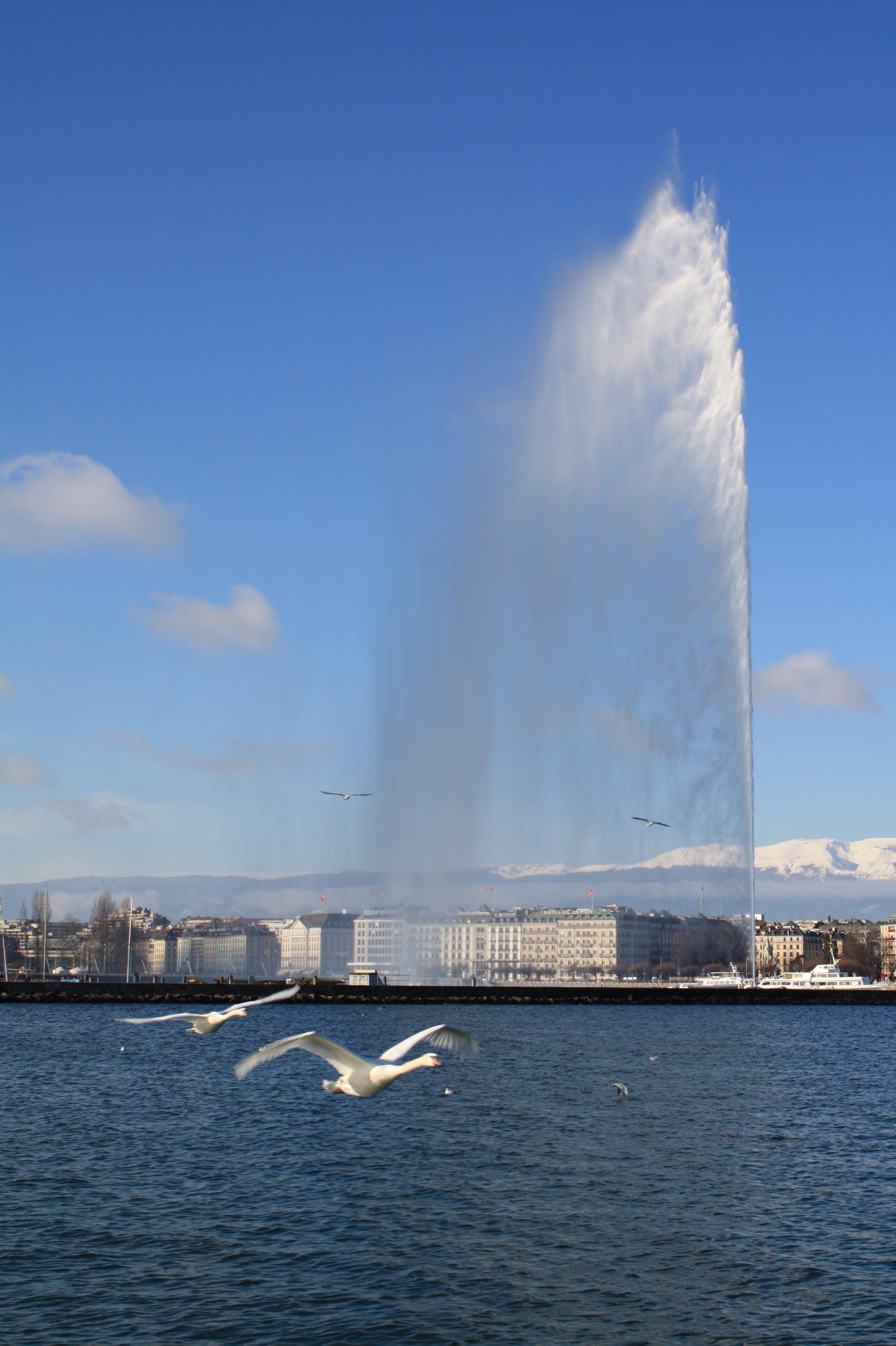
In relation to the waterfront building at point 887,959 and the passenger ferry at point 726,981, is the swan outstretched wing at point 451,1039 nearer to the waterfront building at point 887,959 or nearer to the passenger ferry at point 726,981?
the passenger ferry at point 726,981

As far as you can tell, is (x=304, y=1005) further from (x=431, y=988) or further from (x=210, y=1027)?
(x=210, y=1027)

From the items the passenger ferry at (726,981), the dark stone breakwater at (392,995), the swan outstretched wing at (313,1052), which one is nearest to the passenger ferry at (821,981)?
the passenger ferry at (726,981)

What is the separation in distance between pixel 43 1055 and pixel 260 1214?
31.9 meters

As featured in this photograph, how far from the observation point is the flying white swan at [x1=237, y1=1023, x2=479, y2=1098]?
12.4 metres

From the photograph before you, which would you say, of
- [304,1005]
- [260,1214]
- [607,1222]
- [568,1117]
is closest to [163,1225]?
[260,1214]

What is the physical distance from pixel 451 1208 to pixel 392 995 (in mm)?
73907

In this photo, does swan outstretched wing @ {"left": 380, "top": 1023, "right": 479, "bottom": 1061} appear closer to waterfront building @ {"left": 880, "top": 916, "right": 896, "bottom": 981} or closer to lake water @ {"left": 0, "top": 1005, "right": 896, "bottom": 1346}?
lake water @ {"left": 0, "top": 1005, "right": 896, "bottom": 1346}

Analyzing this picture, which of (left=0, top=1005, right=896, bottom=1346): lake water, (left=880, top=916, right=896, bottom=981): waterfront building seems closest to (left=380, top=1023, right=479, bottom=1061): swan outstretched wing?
(left=0, top=1005, right=896, bottom=1346): lake water

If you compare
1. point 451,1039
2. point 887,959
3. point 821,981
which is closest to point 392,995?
point 821,981

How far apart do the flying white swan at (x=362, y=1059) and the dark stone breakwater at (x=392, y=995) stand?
76944 mm

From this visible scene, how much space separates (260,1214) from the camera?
20500mm

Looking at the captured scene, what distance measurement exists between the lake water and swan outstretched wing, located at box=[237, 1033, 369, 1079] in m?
3.38

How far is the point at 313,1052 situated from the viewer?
14.0 metres

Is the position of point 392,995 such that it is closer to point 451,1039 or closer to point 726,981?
point 726,981
